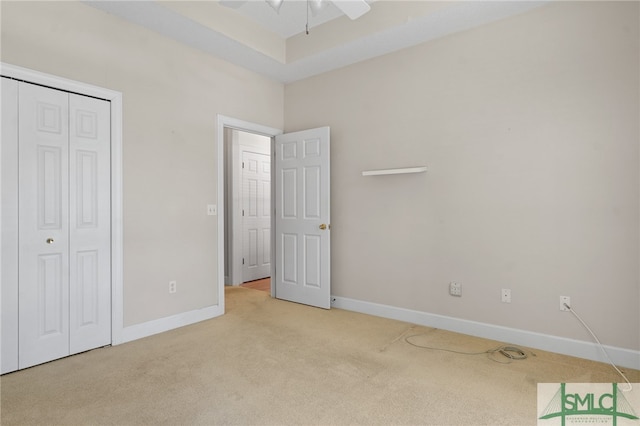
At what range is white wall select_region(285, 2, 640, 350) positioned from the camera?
2.62m

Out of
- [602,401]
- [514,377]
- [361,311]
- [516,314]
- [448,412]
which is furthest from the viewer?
[361,311]

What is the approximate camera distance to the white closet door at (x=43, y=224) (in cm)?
251

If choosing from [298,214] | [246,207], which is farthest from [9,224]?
[246,207]

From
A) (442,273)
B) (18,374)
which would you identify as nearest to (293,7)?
(442,273)

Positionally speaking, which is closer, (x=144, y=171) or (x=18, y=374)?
(x=18, y=374)

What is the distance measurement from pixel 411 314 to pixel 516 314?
0.94m

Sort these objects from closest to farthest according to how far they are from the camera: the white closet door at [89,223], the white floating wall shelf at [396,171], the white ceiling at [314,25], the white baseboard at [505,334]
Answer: the white baseboard at [505,334] < the white closet door at [89,223] < the white ceiling at [314,25] < the white floating wall shelf at [396,171]

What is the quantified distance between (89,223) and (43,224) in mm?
304

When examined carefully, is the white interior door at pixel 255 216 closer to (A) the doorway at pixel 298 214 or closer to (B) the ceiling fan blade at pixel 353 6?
(A) the doorway at pixel 298 214

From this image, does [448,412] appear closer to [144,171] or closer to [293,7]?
[144,171]

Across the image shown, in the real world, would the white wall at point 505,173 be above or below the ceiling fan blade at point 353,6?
below

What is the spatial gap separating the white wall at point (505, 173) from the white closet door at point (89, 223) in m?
2.33

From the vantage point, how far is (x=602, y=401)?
6.97ft

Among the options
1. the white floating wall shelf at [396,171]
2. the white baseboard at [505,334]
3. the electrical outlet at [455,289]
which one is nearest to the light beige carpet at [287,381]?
the white baseboard at [505,334]
